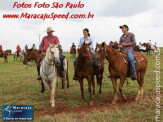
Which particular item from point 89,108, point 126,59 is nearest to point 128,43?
point 126,59

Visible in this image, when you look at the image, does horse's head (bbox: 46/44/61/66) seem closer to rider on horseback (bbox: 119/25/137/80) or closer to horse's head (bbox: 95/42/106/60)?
horse's head (bbox: 95/42/106/60)

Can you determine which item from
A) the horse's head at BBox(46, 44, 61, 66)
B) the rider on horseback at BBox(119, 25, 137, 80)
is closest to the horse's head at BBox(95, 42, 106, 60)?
the rider on horseback at BBox(119, 25, 137, 80)

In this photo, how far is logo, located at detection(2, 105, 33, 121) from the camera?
6.49 meters

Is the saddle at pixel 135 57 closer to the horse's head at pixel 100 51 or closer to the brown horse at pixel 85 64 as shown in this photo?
the horse's head at pixel 100 51

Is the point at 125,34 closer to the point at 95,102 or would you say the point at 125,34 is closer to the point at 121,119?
the point at 95,102

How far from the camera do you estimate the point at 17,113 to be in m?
6.66

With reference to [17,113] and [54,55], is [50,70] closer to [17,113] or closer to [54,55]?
[54,55]

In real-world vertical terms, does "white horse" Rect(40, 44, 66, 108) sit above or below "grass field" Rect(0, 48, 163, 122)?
above

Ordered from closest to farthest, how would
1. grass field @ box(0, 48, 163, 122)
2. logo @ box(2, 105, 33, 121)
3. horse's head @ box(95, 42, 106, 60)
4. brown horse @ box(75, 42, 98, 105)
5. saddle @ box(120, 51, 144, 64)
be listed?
1. grass field @ box(0, 48, 163, 122)
2. logo @ box(2, 105, 33, 121)
3. horse's head @ box(95, 42, 106, 60)
4. brown horse @ box(75, 42, 98, 105)
5. saddle @ box(120, 51, 144, 64)

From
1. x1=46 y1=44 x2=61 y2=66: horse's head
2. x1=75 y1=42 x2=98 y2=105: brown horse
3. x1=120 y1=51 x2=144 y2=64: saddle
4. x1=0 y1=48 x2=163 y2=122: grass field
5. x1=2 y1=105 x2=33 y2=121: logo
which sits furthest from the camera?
x1=120 y1=51 x2=144 y2=64: saddle

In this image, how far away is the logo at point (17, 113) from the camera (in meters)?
6.49

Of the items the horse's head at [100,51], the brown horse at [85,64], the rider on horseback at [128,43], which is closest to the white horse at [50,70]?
the brown horse at [85,64]

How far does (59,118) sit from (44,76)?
284 cm

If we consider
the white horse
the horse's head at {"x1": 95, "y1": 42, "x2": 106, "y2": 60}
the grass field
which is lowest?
the grass field
